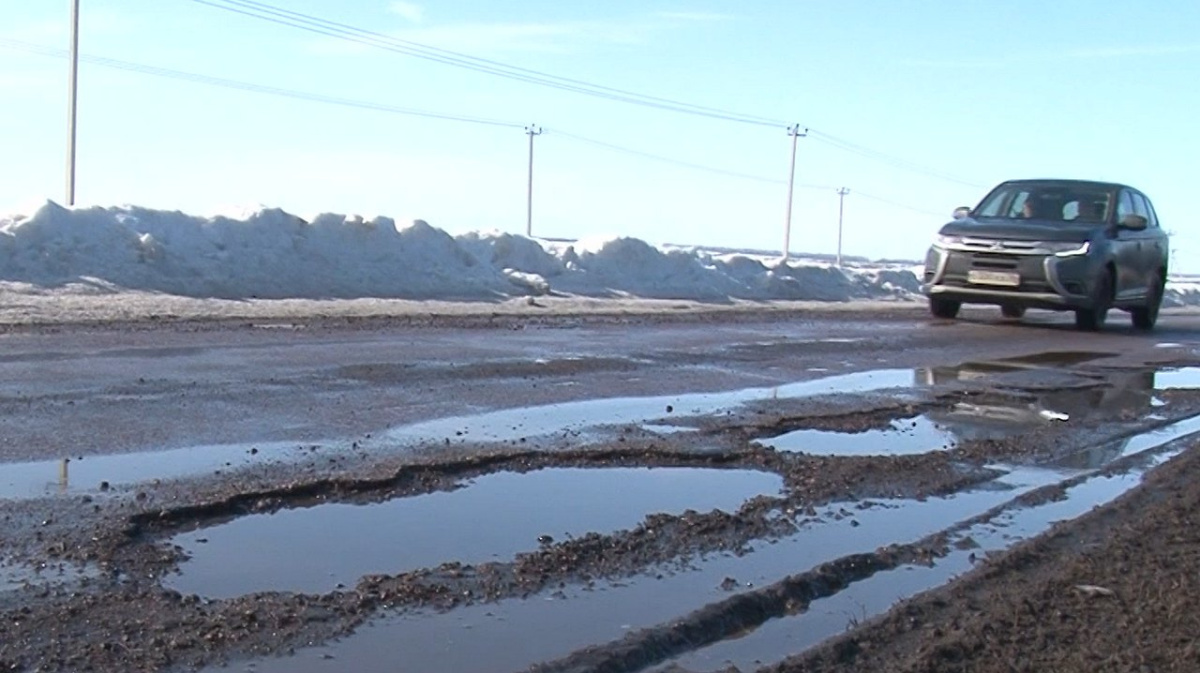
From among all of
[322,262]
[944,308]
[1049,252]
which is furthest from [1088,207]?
[322,262]

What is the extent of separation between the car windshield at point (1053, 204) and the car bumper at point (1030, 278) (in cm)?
95

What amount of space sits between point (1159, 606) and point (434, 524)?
91.8 inches

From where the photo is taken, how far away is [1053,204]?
55.5 feet

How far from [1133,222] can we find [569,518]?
42.8ft

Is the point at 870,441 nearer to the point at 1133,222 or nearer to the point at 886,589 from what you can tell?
the point at 886,589

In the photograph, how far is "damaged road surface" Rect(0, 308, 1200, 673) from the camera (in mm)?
3701

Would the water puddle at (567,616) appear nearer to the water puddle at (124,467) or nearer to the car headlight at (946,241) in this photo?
the water puddle at (124,467)

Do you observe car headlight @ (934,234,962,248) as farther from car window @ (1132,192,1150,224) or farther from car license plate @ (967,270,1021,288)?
car window @ (1132,192,1150,224)

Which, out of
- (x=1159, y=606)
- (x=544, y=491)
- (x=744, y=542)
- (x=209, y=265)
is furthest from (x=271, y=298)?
(x=1159, y=606)

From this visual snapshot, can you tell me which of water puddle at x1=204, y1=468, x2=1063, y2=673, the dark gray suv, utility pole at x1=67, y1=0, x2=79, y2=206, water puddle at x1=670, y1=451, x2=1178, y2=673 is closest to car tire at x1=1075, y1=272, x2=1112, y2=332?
the dark gray suv

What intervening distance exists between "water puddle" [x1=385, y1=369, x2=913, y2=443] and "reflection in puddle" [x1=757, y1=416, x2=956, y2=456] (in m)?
0.75

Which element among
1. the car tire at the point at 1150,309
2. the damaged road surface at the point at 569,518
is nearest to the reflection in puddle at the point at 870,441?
the damaged road surface at the point at 569,518

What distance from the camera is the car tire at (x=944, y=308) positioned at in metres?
17.9

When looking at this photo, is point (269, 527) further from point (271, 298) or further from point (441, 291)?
point (441, 291)
